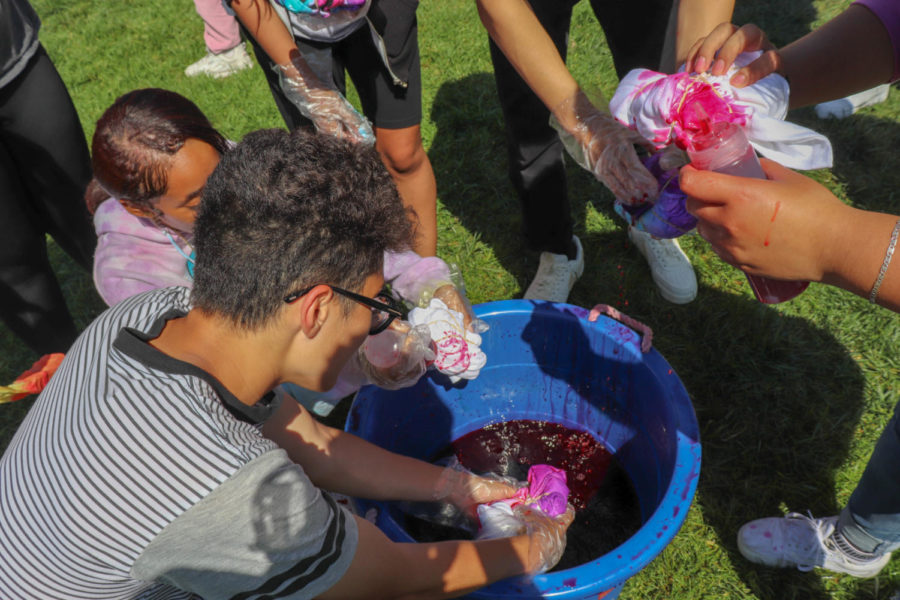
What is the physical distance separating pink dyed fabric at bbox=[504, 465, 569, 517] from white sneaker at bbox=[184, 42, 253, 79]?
3.44m

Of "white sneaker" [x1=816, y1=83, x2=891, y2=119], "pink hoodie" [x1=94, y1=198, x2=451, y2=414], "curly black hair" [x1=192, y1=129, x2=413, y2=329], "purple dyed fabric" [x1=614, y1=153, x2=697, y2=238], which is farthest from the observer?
"white sneaker" [x1=816, y1=83, x2=891, y2=119]

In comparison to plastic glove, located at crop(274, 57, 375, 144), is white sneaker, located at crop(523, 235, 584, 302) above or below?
below

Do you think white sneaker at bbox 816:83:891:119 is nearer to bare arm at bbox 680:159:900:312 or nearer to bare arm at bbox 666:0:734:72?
bare arm at bbox 666:0:734:72

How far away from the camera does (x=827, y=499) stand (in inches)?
81.0

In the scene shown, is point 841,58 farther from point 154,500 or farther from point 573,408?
point 154,500

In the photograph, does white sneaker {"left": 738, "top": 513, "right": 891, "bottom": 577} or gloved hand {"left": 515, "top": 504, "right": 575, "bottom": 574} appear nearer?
gloved hand {"left": 515, "top": 504, "right": 575, "bottom": 574}

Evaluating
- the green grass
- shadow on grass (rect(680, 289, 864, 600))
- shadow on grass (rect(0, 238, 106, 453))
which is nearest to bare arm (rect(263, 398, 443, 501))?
the green grass

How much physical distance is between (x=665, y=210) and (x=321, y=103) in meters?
1.24

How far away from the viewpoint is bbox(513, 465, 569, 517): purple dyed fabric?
6.10 ft

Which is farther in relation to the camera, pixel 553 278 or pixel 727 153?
pixel 553 278

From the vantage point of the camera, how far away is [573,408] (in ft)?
7.43

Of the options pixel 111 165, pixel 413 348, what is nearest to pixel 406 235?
pixel 413 348

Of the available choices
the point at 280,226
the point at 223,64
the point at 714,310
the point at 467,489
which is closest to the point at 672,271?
the point at 714,310

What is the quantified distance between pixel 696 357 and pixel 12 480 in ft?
7.16
